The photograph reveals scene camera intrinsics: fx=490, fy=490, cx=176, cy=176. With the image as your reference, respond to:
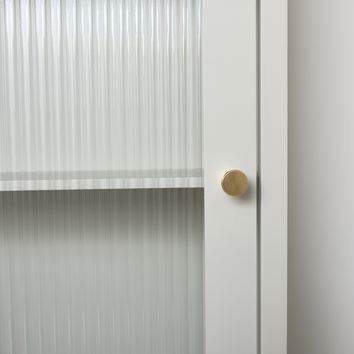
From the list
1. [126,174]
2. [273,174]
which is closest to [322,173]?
[273,174]

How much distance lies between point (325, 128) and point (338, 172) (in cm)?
8

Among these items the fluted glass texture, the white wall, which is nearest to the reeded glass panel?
the fluted glass texture

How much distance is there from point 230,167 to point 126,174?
15cm

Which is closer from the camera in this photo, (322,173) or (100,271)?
(100,271)

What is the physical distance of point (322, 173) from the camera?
85 centimetres

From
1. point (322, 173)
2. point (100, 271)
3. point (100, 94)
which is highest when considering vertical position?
point (100, 94)

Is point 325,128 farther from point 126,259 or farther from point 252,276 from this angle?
point 126,259

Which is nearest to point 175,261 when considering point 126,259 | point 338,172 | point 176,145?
point 126,259

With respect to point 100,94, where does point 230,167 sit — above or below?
below

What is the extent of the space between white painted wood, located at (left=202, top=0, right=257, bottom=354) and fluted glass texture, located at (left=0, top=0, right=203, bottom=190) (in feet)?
0.07

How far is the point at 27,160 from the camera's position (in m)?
0.71

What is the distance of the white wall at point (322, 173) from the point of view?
823 mm

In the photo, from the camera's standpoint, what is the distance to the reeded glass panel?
70 centimetres

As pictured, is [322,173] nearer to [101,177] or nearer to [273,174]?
[273,174]
